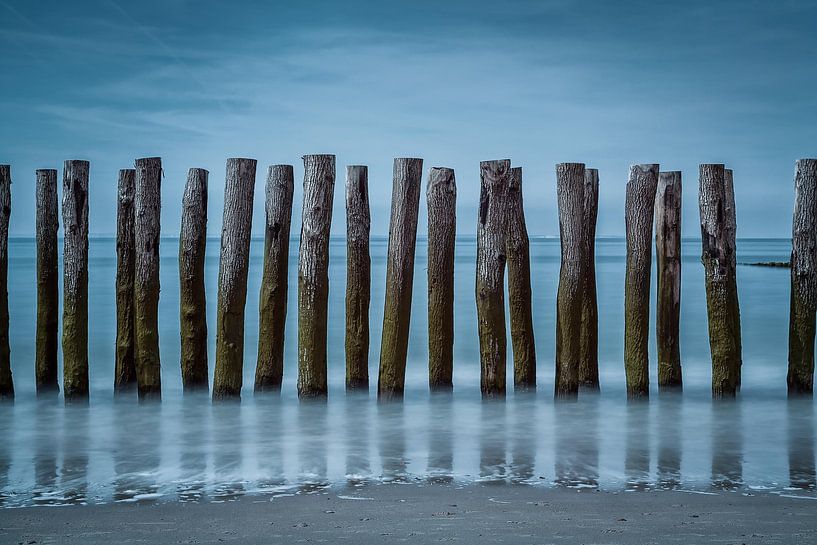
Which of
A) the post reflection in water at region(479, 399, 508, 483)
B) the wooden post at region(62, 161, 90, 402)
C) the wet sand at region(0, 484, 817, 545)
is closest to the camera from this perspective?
the wet sand at region(0, 484, 817, 545)

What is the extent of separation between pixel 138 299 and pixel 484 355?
2.54m

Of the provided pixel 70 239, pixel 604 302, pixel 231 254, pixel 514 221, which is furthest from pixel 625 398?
pixel 604 302

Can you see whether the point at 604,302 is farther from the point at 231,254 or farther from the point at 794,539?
the point at 794,539

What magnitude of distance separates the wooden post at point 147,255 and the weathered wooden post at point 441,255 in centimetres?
195

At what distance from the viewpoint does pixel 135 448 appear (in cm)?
620

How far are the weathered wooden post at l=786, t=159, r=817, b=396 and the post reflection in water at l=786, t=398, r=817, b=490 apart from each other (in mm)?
167

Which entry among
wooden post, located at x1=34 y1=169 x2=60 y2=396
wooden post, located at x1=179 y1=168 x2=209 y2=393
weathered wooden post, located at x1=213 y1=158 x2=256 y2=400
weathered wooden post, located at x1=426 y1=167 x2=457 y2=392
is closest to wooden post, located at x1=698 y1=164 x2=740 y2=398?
weathered wooden post, located at x1=426 y1=167 x2=457 y2=392

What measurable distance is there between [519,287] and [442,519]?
306 cm

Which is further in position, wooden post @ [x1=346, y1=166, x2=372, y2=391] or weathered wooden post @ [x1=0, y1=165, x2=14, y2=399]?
weathered wooden post @ [x1=0, y1=165, x2=14, y2=399]

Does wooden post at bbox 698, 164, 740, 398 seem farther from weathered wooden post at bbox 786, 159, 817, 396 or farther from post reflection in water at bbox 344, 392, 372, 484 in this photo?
post reflection in water at bbox 344, 392, 372, 484

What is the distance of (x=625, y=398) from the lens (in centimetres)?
765

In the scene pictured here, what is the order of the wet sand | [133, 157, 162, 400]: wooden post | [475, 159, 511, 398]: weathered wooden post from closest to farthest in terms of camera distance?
the wet sand < [475, 159, 511, 398]: weathered wooden post < [133, 157, 162, 400]: wooden post

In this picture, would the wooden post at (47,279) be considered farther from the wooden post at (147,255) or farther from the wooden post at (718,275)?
the wooden post at (718,275)

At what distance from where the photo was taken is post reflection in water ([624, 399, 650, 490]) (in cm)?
532
